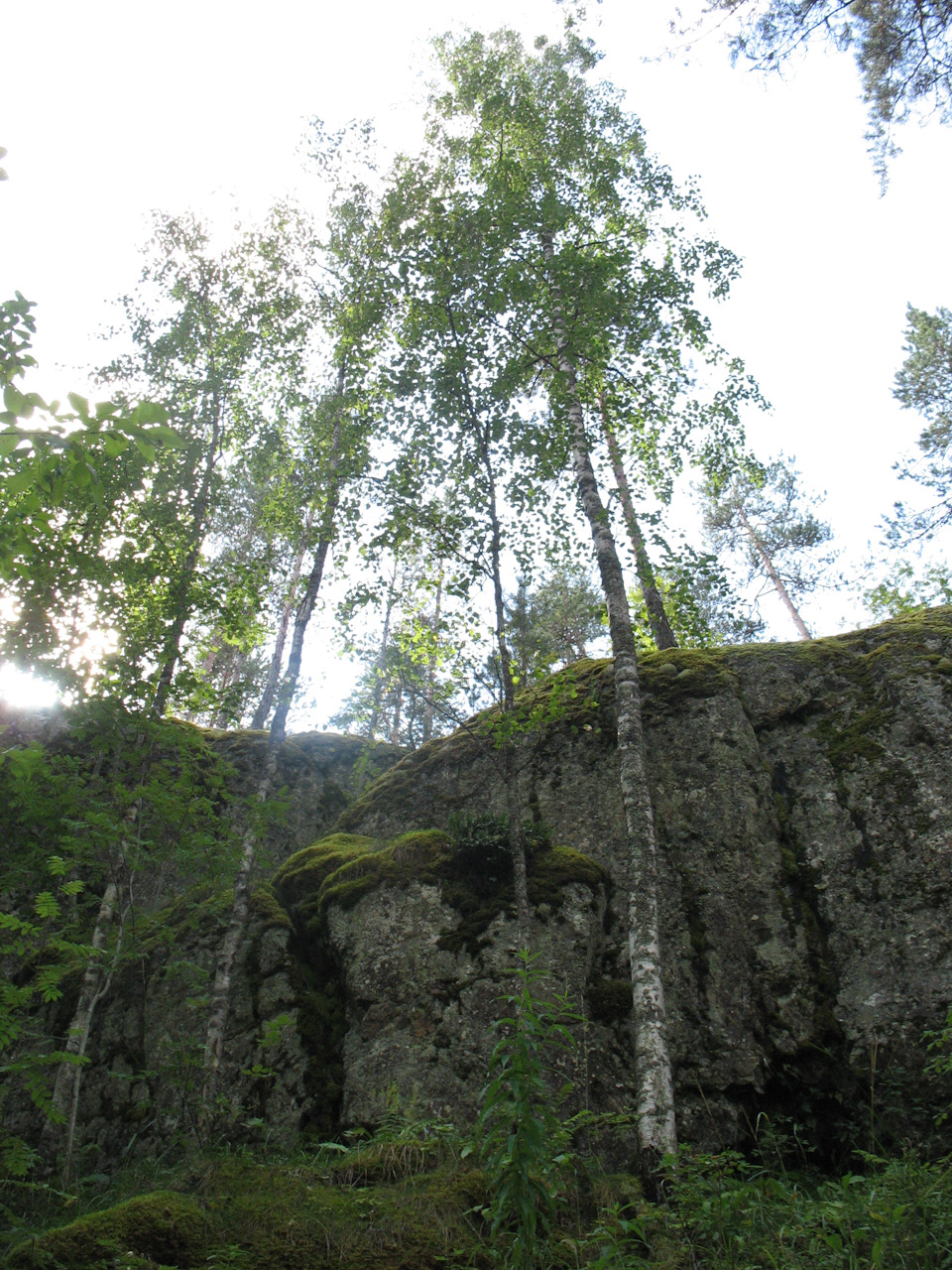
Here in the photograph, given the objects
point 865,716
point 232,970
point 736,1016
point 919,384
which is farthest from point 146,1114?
point 919,384

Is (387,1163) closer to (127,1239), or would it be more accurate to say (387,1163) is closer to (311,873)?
(127,1239)

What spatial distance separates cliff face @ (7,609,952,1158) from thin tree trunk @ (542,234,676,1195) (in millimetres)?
920

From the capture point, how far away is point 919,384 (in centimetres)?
1994

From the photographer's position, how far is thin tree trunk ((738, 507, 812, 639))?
19.8 m

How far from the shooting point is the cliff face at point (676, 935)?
617cm

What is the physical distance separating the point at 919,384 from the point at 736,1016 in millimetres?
20101

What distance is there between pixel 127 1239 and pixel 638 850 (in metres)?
4.53

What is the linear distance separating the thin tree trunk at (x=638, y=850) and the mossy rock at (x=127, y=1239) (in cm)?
288

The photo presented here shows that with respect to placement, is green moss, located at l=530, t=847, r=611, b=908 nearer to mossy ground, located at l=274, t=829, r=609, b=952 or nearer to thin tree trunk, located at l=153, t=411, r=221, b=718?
mossy ground, located at l=274, t=829, r=609, b=952

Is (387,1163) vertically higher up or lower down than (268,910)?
lower down

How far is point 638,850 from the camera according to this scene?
642 cm

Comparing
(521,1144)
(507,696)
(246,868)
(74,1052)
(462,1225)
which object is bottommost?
(462,1225)

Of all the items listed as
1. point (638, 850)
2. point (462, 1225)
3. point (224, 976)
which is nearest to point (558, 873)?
point (638, 850)

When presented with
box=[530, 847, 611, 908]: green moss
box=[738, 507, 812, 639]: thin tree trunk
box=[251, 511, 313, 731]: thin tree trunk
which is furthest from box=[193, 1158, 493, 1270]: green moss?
box=[738, 507, 812, 639]: thin tree trunk
